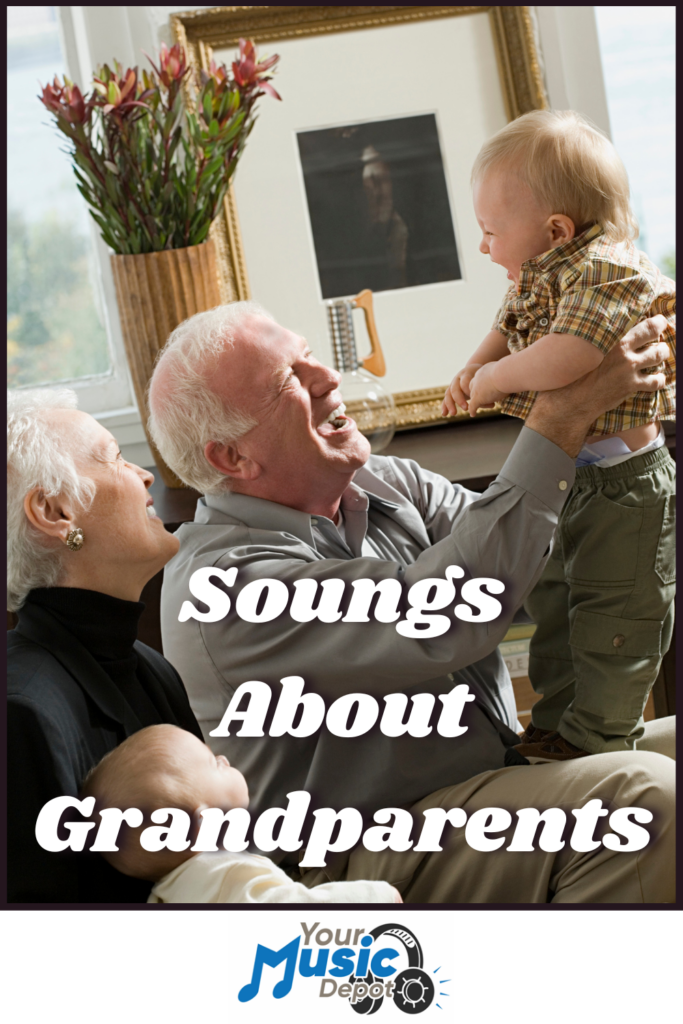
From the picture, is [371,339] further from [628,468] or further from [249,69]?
[628,468]

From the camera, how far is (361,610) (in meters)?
1.22

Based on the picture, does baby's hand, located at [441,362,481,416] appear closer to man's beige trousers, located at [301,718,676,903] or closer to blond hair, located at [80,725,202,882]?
man's beige trousers, located at [301,718,676,903]

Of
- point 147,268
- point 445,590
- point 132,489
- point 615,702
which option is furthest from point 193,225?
point 615,702

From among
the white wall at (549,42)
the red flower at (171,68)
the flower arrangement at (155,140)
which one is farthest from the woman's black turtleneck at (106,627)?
the white wall at (549,42)

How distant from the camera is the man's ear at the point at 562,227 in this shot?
1289 millimetres

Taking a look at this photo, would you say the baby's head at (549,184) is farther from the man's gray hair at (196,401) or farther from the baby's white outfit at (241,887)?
the baby's white outfit at (241,887)

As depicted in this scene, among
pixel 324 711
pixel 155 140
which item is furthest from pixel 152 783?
pixel 155 140

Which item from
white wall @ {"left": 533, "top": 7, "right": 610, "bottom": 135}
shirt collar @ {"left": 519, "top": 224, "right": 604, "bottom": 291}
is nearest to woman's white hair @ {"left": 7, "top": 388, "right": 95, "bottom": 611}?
shirt collar @ {"left": 519, "top": 224, "right": 604, "bottom": 291}

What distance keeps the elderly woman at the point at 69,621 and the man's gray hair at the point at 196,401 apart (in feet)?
0.44

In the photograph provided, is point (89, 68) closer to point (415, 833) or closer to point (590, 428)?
point (590, 428)

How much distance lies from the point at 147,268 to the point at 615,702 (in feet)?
4.09

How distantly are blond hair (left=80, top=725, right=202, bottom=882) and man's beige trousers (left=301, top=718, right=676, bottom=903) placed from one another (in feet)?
1.01

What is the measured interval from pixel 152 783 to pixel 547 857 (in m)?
0.52
